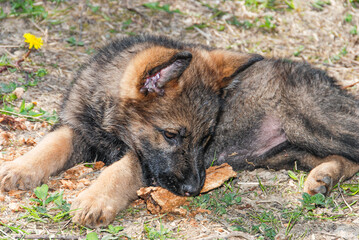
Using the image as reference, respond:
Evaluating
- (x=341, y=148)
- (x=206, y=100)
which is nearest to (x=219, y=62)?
(x=206, y=100)

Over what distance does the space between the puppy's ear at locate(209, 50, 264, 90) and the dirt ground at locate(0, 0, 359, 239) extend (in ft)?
2.67

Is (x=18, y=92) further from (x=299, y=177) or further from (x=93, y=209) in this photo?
(x=299, y=177)

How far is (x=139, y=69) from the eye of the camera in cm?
304

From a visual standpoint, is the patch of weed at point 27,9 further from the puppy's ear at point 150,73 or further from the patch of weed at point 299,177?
A: the patch of weed at point 299,177

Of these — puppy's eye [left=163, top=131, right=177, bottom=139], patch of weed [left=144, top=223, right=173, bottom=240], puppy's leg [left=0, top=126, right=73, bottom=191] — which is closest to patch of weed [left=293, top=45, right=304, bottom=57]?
puppy's eye [left=163, top=131, right=177, bottom=139]

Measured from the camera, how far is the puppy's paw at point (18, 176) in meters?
2.96

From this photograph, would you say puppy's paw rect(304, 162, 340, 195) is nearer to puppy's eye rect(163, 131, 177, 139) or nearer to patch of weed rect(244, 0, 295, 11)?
puppy's eye rect(163, 131, 177, 139)

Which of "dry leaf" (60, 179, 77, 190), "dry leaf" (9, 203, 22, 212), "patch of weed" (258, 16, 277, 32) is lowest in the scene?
"dry leaf" (60, 179, 77, 190)

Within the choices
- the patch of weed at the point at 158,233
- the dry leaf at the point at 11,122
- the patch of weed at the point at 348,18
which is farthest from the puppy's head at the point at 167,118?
the patch of weed at the point at 348,18

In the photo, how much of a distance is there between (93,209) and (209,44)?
3.36 m

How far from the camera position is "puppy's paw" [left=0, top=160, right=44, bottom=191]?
9.71 feet

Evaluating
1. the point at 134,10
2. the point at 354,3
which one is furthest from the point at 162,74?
the point at 354,3

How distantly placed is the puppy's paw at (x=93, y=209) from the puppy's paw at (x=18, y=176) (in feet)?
1.57

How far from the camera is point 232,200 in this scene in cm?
308
